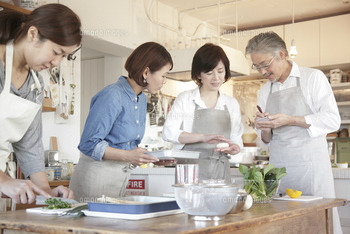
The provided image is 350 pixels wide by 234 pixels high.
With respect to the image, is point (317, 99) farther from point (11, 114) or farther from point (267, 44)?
point (11, 114)

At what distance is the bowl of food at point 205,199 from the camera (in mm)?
1378

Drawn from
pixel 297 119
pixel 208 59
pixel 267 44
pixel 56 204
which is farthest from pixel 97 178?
pixel 267 44

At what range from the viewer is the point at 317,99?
2.72 m

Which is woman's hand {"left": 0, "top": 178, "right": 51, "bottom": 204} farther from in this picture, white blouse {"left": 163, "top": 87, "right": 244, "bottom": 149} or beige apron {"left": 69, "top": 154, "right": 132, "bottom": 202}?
white blouse {"left": 163, "top": 87, "right": 244, "bottom": 149}

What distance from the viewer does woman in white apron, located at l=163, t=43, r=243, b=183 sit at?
2.67 meters

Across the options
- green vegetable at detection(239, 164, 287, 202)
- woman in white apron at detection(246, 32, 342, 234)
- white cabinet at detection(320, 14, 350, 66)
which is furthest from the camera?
white cabinet at detection(320, 14, 350, 66)

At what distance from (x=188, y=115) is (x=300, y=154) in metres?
0.72

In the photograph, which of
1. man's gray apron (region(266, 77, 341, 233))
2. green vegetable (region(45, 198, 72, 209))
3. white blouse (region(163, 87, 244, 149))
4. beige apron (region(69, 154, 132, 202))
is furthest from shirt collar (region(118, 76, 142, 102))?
man's gray apron (region(266, 77, 341, 233))

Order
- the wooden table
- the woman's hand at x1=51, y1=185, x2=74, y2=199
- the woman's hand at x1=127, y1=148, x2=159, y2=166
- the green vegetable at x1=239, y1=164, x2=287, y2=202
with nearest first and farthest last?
1. the wooden table
2. the woman's hand at x1=51, y1=185, x2=74, y2=199
3. the green vegetable at x1=239, y1=164, x2=287, y2=202
4. the woman's hand at x1=127, y1=148, x2=159, y2=166

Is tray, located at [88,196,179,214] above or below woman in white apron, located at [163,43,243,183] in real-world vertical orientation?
below

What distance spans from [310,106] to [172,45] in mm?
3547

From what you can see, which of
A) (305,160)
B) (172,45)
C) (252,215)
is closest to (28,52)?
(252,215)

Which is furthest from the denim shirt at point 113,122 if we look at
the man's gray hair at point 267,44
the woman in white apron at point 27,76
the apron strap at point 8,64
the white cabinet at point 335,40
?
the white cabinet at point 335,40

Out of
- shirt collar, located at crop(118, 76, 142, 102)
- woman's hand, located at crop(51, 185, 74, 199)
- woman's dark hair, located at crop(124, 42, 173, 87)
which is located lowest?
woman's hand, located at crop(51, 185, 74, 199)
